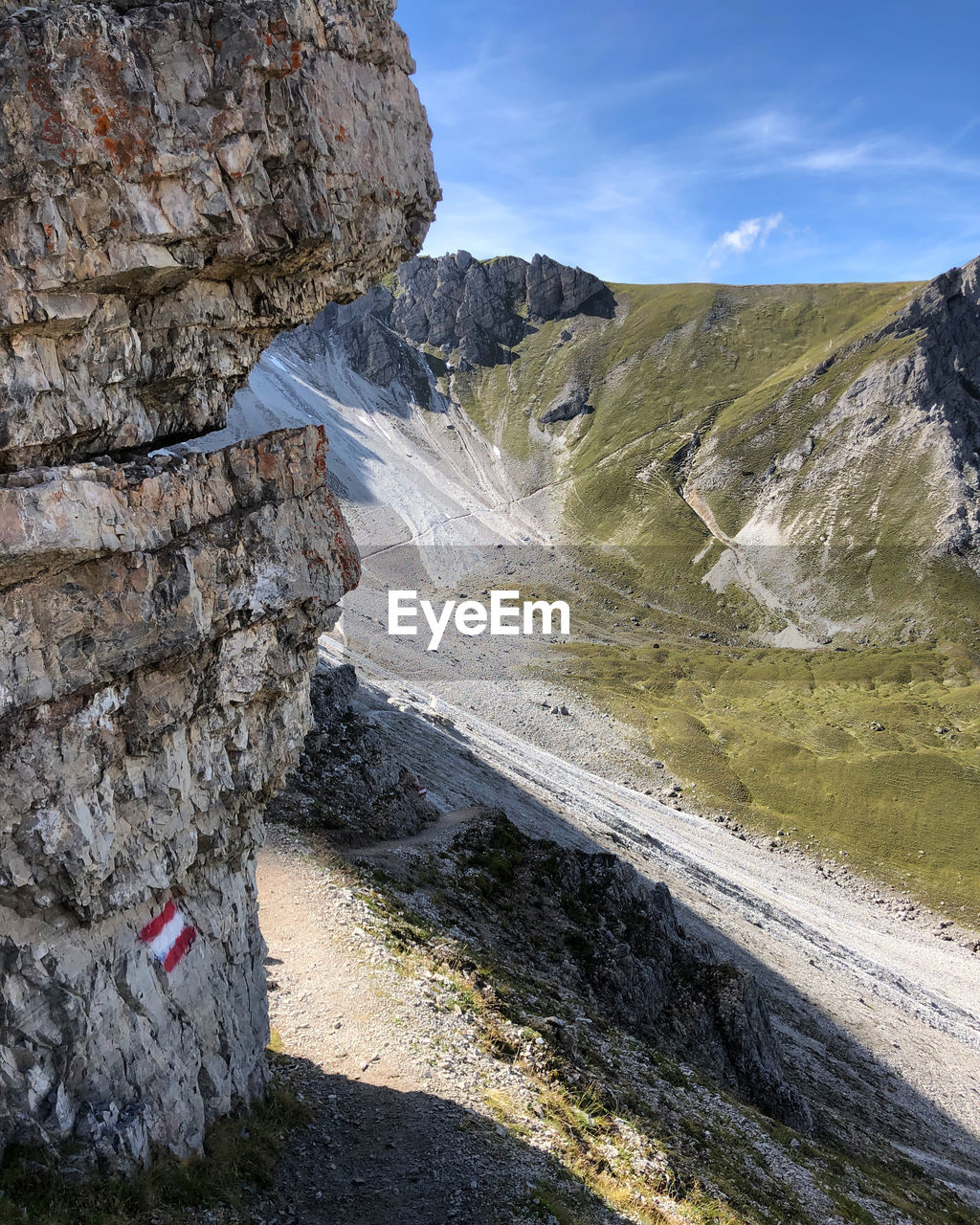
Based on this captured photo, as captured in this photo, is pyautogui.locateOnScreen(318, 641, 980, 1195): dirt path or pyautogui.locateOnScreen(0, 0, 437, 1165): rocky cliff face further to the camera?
pyautogui.locateOnScreen(318, 641, 980, 1195): dirt path

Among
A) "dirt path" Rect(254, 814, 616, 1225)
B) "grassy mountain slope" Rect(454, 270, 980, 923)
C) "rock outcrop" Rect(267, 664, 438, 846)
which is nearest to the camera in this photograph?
"dirt path" Rect(254, 814, 616, 1225)

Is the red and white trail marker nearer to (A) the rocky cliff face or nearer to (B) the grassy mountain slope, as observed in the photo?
(A) the rocky cliff face

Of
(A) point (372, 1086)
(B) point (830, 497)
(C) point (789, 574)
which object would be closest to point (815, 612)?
(C) point (789, 574)

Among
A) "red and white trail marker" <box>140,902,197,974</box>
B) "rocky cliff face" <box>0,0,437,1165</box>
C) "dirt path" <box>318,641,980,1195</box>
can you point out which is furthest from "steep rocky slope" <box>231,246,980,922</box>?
"rocky cliff face" <box>0,0,437,1165</box>

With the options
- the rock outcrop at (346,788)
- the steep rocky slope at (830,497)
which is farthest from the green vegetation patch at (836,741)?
the rock outcrop at (346,788)

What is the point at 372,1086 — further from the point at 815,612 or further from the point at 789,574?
the point at 789,574

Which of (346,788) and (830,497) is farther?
(830,497)
